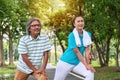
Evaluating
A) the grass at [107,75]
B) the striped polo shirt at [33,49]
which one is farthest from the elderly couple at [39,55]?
the grass at [107,75]

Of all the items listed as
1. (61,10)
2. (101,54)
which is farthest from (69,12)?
(101,54)

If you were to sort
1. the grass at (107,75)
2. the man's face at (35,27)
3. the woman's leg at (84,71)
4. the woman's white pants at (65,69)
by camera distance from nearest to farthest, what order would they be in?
the man's face at (35,27) → the woman's leg at (84,71) → the woman's white pants at (65,69) → the grass at (107,75)

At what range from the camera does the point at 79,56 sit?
7.51 metres

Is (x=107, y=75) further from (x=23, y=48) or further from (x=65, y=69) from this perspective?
(x=23, y=48)

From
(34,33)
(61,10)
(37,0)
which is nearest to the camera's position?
(34,33)

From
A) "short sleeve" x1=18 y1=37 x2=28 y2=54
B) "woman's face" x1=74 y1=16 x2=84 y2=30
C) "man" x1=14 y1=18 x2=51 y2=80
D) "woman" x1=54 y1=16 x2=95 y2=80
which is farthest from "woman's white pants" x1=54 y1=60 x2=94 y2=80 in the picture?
"short sleeve" x1=18 y1=37 x2=28 y2=54

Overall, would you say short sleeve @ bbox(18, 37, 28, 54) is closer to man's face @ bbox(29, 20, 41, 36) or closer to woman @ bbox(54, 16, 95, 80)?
man's face @ bbox(29, 20, 41, 36)

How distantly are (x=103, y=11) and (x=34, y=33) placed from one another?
15.1 metres

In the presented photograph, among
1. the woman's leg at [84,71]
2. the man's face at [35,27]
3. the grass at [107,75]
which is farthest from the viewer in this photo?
the grass at [107,75]

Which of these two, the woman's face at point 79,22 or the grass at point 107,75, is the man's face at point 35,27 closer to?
the woman's face at point 79,22

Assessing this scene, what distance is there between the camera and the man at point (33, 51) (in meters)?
7.25

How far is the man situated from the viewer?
725 centimetres

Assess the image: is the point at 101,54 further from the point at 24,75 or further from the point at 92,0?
the point at 24,75

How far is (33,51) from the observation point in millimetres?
7281
